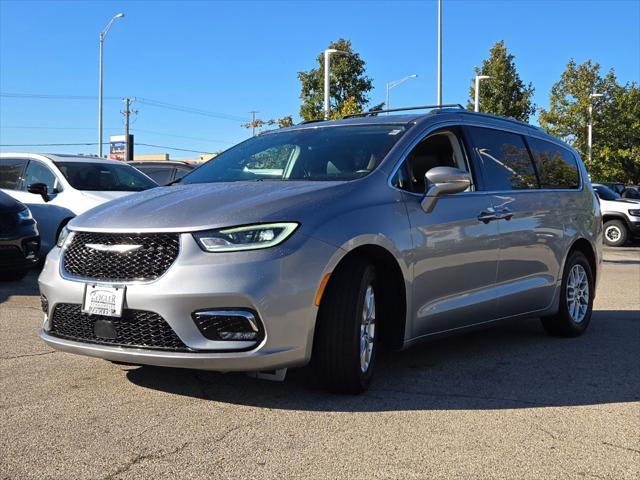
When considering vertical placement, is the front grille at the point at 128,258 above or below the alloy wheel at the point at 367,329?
above

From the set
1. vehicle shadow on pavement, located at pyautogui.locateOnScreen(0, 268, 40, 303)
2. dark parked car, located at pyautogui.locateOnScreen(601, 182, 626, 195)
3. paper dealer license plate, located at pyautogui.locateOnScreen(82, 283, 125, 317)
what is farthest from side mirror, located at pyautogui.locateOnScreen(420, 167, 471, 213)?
dark parked car, located at pyautogui.locateOnScreen(601, 182, 626, 195)

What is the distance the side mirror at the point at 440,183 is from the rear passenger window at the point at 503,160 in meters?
0.71

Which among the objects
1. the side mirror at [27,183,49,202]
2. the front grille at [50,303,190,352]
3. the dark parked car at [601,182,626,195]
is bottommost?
the front grille at [50,303,190,352]

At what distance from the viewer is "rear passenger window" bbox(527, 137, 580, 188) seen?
6.42 m

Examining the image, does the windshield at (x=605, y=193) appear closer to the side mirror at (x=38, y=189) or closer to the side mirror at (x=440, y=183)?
the side mirror at (x=38, y=189)

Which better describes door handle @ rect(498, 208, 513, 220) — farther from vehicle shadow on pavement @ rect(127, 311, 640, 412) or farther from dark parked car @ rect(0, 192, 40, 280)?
dark parked car @ rect(0, 192, 40, 280)

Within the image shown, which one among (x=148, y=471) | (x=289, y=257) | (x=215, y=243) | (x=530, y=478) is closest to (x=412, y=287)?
(x=289, y=257)

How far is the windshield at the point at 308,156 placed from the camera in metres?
4.77

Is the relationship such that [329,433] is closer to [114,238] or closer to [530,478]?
[530,478]

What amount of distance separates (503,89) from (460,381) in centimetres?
3183

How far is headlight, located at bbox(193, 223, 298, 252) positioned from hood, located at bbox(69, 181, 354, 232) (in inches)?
1.4

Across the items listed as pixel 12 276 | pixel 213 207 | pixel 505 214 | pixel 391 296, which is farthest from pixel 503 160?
pixel 12 276

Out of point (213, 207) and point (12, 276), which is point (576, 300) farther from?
point (12, 276)

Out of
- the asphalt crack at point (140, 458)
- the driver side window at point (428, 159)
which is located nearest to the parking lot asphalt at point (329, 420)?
the asphalt crack at point (140, 458)
